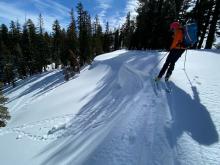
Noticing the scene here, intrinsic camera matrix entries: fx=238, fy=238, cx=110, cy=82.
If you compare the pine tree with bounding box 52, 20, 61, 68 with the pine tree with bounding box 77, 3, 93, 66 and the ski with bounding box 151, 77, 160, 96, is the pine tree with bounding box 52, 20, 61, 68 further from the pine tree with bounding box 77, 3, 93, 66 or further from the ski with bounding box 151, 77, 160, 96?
the ski with bounding box 151, 77, 160, 96

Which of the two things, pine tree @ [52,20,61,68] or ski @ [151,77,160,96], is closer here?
ski @ [151,77,160,96]

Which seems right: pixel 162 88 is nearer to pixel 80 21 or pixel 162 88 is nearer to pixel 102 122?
pixel 102 122

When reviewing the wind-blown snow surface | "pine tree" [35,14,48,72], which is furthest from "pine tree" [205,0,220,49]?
"pine tree" [35,14,48,72]

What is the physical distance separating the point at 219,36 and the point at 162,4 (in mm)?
8249

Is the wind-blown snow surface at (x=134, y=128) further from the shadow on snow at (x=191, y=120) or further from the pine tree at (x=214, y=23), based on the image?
the pine tree at (x=214, y=23)

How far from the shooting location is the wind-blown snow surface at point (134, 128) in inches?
217

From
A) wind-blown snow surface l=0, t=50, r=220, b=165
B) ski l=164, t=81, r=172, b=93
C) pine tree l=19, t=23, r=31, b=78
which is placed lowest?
pine tree l=19, t=23, r=31, b=78

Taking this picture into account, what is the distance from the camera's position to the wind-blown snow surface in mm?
5508

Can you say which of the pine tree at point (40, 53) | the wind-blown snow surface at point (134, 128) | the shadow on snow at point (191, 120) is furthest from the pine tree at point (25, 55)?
the shadow on snow at point (191, 120)

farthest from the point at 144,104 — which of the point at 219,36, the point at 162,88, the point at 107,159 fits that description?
the point at 219,36

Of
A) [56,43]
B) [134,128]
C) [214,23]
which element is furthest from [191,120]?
[56,43]

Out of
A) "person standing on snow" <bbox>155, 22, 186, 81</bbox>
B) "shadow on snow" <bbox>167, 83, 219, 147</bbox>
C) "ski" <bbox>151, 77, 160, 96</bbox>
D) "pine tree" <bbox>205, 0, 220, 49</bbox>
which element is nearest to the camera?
"shadow on snow" <bbox>167, 83, 219, 147</bbox>

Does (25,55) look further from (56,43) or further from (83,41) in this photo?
(83,41)

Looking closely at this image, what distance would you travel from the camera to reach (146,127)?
6422 mm
